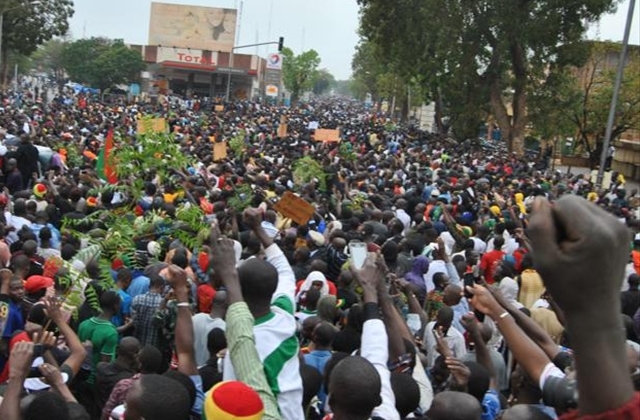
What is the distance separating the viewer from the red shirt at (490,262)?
855 centimetres

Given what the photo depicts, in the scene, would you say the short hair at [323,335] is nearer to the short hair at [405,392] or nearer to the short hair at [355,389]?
the short hair at [405,392]

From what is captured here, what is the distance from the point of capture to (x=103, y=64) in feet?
206

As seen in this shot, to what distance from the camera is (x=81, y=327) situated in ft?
16.4

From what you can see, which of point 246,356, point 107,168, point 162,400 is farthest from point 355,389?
point 107,168

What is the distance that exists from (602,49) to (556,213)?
36.2 metres

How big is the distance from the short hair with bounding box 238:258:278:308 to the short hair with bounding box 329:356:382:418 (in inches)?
15.8

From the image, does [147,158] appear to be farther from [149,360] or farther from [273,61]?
[273,61]

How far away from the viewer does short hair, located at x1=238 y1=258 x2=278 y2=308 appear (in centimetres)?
296

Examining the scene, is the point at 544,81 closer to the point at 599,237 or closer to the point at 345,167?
the point at 345,167

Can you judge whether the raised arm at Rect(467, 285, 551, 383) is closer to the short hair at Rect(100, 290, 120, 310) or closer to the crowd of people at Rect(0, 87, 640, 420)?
the crowd of people at Rect(0, 87, 640, 420)

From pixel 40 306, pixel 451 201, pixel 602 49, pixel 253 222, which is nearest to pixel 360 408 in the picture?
pixel 253 222

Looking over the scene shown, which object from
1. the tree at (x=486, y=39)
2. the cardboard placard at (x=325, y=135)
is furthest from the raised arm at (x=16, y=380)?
the tree at (x=486, y=39)

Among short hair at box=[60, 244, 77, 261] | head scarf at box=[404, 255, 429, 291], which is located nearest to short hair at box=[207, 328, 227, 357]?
short hair at box=[60, 244, 77, 261]

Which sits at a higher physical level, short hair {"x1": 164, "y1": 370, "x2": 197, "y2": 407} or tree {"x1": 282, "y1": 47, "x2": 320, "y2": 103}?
tree {"x1": 282, "y1": 47, "x2": 320, "y2": 103}
